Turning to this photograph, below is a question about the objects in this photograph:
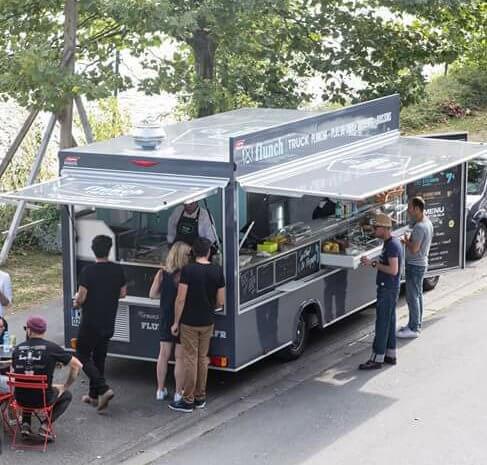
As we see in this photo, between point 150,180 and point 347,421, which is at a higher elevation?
point 150,180

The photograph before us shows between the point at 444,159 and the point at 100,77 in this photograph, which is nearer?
the point at 444,159

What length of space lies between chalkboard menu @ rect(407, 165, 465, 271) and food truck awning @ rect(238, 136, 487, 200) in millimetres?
609

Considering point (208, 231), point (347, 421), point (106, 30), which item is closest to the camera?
point (347, 421)

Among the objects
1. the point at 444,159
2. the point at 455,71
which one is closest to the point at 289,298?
the point at 444,159

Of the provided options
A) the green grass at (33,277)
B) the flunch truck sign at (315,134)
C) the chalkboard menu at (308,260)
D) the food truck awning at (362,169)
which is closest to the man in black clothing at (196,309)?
the food truck awning at (362,169)

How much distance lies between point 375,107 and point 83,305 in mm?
4493

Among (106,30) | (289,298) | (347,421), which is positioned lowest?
Answer: (347,421)

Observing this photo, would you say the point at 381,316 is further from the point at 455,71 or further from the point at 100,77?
the point at 455,71

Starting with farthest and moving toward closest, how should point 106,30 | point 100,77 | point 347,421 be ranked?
point 106,30 → point 100,77 → point 347,421

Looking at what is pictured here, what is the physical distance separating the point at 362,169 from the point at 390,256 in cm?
91

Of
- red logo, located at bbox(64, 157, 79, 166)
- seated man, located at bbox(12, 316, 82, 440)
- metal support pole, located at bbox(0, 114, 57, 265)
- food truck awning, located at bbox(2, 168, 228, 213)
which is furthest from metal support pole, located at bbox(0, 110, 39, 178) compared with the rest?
seated man, located at bbox(12, 316, 82, 440)

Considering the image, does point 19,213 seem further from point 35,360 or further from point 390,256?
point 35,360

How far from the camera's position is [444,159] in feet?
39.4

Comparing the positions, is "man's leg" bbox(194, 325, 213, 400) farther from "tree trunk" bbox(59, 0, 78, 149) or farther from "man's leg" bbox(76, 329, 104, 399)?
"tree trunk" bbox(59, 0, 78, 149)
